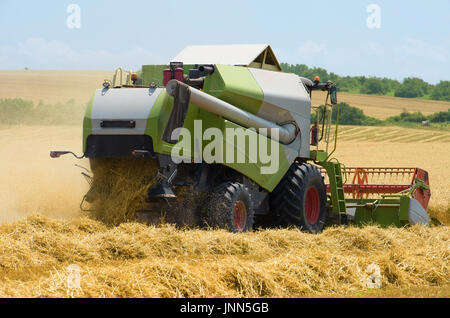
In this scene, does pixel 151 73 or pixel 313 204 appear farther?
pixel 313 204

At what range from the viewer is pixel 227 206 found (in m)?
10.1

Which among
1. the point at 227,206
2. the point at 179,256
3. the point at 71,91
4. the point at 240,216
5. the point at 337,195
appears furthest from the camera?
the point at 71,91

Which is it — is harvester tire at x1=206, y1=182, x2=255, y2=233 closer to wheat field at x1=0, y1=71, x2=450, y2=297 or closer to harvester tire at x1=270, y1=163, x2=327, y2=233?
wheat field at x1=0, y1=71, x2=450, y2=297

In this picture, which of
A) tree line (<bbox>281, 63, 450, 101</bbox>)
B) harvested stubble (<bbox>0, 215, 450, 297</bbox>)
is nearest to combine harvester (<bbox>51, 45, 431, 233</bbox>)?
harvested stubble (<bbox>0, 215, 450, 297</bbox>)

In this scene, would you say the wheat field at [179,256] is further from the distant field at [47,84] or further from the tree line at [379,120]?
the tree line at [379,120]

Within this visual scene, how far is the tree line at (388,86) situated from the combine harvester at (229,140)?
6406 centimetres

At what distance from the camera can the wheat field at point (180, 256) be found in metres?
6.59

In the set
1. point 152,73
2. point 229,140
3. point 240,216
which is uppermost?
point 152,73

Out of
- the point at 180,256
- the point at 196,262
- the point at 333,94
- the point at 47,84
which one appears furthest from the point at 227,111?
the point at 47,84

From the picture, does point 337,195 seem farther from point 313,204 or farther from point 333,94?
point 333,94

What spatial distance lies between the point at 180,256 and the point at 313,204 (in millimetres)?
4902

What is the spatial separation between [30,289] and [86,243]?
2509 millimetres

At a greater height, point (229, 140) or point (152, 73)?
point (152, 73)

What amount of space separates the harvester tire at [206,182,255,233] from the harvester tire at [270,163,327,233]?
60.3 inches
